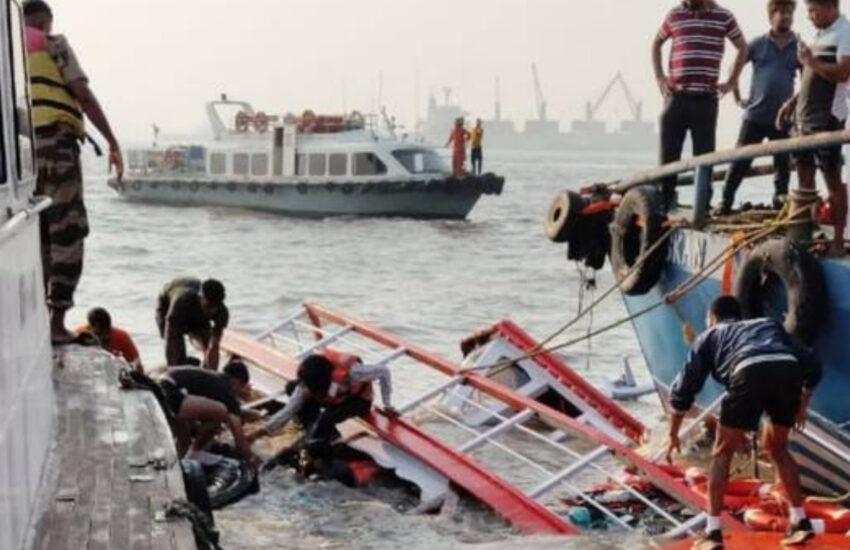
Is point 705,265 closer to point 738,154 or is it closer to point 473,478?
point 738,154

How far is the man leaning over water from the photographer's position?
421 inches

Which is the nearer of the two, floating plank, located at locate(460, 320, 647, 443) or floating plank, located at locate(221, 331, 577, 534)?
floating plank, located at locate(221, 331, 577, 534)

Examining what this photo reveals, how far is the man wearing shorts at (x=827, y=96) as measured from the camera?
8.45 m

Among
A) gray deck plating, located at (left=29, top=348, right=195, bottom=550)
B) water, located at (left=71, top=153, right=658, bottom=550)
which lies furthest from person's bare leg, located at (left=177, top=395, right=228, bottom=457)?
gray deck plating, located at (left=29, top=348, right=195, bottom=550)

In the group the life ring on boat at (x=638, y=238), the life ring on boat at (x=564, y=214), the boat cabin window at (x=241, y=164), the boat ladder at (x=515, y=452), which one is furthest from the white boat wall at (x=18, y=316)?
the boat cabin window at (x=241, y=164)

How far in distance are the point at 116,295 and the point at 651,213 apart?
16477 mm

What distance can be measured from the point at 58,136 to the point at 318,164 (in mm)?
40012

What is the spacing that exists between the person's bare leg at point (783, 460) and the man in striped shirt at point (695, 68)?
390 cm

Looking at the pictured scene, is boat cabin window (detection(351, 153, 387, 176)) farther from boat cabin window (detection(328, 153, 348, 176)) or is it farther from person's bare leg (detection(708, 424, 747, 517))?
person's bare leg (detection(708, 424, 747, 517))

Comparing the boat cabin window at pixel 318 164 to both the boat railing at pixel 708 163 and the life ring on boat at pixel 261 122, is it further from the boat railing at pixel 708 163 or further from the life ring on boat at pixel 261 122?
the boat railing at pixel 708 163

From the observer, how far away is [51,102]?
24.5 ft

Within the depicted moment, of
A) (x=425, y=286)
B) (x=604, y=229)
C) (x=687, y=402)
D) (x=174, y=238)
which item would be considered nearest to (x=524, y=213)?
(x=174, y=238)

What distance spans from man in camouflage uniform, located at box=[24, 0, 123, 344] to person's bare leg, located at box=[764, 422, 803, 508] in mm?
3791

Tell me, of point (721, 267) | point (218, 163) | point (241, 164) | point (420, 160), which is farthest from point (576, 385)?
point (218, 163)
